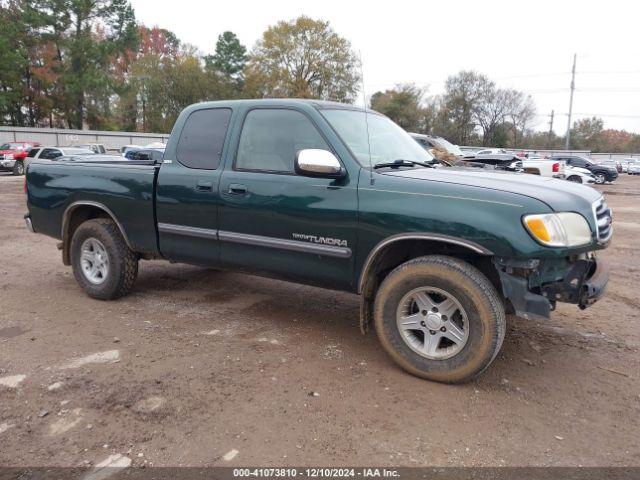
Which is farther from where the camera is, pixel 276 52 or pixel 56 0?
pixel 276 52

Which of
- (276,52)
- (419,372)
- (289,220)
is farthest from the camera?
(276,52)

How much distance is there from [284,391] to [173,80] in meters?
58.3

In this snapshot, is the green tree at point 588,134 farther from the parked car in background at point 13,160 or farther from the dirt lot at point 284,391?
the dirt lot at point 284,391

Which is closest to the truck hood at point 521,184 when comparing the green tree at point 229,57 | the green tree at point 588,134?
the green tree at point 229,57

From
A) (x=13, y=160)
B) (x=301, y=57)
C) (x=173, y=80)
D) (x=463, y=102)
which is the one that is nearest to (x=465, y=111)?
(x=463, y=102)

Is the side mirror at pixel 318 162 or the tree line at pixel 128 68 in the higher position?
the tree line at pixel 128 68

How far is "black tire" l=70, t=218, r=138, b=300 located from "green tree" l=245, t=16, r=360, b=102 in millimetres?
55129

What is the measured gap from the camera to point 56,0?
4331 cm

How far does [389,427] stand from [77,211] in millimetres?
4144

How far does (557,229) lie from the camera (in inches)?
124

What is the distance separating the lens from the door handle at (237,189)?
163 inches

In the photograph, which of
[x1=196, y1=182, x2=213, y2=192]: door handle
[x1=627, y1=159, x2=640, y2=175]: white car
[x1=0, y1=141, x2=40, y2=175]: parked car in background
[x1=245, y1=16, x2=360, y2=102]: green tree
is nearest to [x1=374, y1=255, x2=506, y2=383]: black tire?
[x1=196, y1=182, x2=213, y2=192]: door handle

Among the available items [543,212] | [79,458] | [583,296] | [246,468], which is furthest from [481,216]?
[79,458]

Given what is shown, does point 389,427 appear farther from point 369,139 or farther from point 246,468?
point 369,139
